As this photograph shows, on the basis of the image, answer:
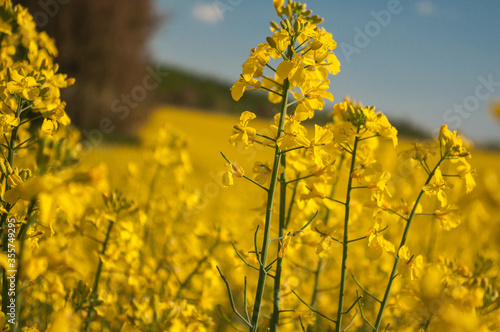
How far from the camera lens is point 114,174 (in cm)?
638

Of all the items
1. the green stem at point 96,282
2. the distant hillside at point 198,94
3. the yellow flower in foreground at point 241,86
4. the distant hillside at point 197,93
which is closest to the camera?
the yellow flower in foreground at point 241,86

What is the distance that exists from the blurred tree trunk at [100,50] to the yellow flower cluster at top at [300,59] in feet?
39.5

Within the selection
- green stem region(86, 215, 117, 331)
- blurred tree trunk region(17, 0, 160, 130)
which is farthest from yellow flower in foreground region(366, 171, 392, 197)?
blurred tree trunk region(17, 0, 160, 130)

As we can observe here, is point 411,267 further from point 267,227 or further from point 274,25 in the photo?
point 274,25

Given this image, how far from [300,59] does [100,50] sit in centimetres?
1485

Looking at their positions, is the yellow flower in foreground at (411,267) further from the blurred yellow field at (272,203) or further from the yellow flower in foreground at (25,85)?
the yellow flower in foreground at (25,85)

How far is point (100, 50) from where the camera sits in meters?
14.2

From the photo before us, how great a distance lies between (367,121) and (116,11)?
15078 millimetres

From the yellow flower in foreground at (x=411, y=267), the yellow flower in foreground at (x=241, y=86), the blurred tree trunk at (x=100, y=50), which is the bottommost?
the yellow flower in foreground at (x=411, y=267)

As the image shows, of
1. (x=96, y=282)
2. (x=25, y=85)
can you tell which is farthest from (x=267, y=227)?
(x=25, y=85)

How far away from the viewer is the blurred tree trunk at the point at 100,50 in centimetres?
1281

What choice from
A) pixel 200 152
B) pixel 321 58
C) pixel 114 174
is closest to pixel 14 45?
pixel 321 58

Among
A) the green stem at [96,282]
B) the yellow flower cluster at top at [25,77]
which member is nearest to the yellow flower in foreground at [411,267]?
the green stem at [96,282]

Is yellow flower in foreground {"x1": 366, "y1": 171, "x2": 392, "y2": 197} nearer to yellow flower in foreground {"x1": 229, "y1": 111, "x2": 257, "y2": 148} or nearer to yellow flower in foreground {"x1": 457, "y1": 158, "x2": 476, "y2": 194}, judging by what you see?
yellow flower in foreground {"x1": 457, "y1": 158, "x2": 476, "y2": 194}
